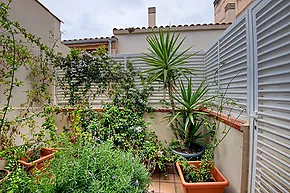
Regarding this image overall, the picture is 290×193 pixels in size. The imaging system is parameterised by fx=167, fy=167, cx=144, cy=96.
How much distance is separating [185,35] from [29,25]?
160 inches

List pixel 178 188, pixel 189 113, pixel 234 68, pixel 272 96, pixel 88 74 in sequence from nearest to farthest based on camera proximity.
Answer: pixel 272 96 < pixel 234 68 < pixel 178 188 < pixel 189 113 < pixel 88 74

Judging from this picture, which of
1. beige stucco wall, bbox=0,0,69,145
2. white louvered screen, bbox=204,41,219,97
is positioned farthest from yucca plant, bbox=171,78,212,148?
beige stucco wall, bbox=0,0,69,145

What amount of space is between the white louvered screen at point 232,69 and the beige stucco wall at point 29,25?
130 inches

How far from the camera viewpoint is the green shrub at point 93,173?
1.51 meters

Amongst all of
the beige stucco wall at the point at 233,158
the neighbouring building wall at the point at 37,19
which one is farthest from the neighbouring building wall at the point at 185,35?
the beige stucco wall at the point at 233,158

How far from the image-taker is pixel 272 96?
1.38 m

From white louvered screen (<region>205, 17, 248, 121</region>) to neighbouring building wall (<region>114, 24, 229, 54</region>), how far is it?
2425 millimetres

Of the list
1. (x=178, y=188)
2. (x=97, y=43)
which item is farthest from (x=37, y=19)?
(x=178, y=188)

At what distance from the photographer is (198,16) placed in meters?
6.58

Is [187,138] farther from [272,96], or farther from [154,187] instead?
[272,96]

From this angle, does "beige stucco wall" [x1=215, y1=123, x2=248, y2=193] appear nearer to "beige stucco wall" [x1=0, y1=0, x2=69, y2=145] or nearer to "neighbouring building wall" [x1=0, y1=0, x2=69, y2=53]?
"beige stucco wall" [x1=0, y1=0, x2=69, y2=145]

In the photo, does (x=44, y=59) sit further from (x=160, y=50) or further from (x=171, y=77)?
(x=171, y=77)

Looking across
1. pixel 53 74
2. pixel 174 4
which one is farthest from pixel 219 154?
pixel 174 4

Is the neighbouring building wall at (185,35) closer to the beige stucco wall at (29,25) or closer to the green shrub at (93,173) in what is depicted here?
the beige stucco wall at (29,25)
